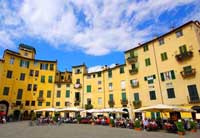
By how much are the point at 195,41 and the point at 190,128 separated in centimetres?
1413

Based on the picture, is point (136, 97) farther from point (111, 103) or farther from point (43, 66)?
point (43, 66)

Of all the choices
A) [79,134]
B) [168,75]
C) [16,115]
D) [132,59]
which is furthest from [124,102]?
[16,115]

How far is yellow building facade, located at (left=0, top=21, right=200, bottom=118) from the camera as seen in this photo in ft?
85.3

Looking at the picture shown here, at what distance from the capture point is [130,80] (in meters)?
34.4

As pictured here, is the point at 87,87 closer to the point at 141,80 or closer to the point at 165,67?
the point at 141,80

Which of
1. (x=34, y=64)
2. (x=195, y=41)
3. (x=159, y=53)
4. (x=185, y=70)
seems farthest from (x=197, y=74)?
(x=34, y=64)

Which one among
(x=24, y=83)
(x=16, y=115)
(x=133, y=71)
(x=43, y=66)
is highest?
(x=43, y=66)

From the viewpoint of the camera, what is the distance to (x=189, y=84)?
25.3 meters

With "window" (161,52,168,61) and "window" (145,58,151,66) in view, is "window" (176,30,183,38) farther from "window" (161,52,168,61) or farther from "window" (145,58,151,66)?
"window" (145,58,151,66)

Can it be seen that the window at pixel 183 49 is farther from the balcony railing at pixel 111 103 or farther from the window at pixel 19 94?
the window at pixel 19 94

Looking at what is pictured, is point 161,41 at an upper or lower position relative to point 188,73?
upper

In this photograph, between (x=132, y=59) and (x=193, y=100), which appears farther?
(x=132, y=59)

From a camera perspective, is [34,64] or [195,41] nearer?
[195,41]

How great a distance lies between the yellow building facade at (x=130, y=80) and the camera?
2600cm
